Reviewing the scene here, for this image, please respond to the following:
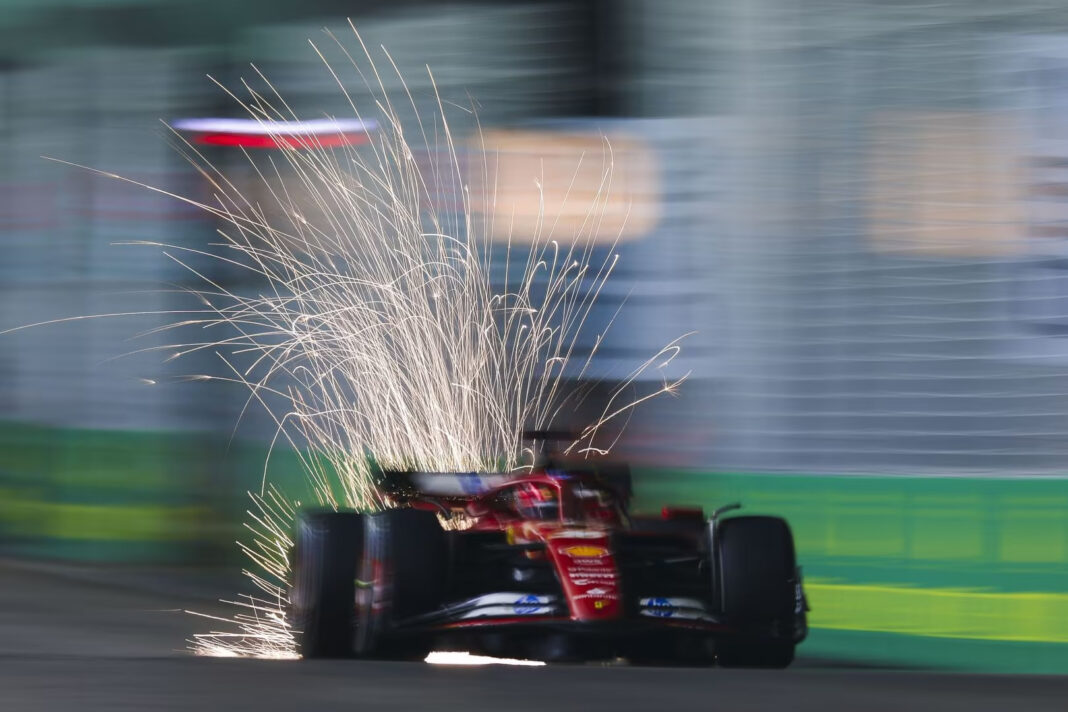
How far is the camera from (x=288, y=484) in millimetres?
11789

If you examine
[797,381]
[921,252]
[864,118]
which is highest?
[864,118]

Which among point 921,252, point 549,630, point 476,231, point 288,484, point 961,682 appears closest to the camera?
point 961,682

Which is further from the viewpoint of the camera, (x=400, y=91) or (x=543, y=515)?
(x=400, y=91)

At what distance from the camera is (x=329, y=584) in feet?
24.4

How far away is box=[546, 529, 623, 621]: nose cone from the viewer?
23.3 feet

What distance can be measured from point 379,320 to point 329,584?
140 inches

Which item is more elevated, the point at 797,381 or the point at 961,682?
the point at 797,381

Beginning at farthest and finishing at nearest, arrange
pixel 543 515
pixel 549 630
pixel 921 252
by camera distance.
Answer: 1. pixel 921 252
2. pixel 543 515
3. pixel 549 630

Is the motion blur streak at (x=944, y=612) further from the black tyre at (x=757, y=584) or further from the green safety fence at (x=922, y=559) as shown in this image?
the black tyre at (x=757, y=584)

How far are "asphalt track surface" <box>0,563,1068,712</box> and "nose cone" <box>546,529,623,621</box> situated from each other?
1372 millimetres

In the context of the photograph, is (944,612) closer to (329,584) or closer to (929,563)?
(929,563)

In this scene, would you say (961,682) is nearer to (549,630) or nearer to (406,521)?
(549,630)

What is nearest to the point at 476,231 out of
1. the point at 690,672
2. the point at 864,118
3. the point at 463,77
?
the point at 463,77

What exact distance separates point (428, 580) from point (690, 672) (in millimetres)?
1930
